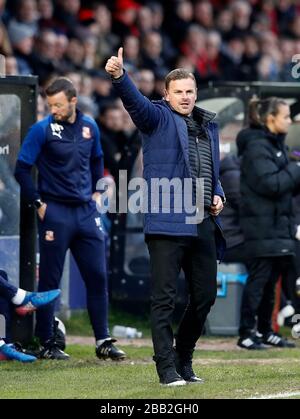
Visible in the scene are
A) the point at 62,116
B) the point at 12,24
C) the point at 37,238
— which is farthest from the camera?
the point at 12,24

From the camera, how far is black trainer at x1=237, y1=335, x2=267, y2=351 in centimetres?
1230

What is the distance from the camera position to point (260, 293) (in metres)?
12.4

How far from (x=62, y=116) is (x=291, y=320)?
3784 millimetres

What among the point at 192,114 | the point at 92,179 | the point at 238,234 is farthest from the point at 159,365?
the point at 238,234

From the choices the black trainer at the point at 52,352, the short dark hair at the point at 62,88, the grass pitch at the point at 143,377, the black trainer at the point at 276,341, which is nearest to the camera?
the grass pitch at the point at 143,377

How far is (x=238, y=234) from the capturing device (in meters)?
13.2

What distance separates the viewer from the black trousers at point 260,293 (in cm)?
1243

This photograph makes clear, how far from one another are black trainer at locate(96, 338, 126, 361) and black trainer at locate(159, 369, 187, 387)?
80.6 inches

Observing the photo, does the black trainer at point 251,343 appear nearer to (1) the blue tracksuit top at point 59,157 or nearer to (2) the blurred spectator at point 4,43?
(1) the blue tracksuit top at point 59,157

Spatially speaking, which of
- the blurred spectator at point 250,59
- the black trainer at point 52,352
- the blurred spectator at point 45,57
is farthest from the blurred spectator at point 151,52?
the black trainer at point 52,352

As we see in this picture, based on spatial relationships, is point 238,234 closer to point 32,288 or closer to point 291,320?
point 291,320

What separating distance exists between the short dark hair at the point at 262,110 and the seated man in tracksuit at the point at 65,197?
5.87 feet

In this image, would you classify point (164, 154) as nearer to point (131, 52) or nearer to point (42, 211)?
point (42, 211)

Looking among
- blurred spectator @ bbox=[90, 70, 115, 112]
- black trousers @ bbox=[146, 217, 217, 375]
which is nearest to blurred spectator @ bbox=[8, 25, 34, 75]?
blurred spectator @ bbox=[90, 70, 115, 112]
